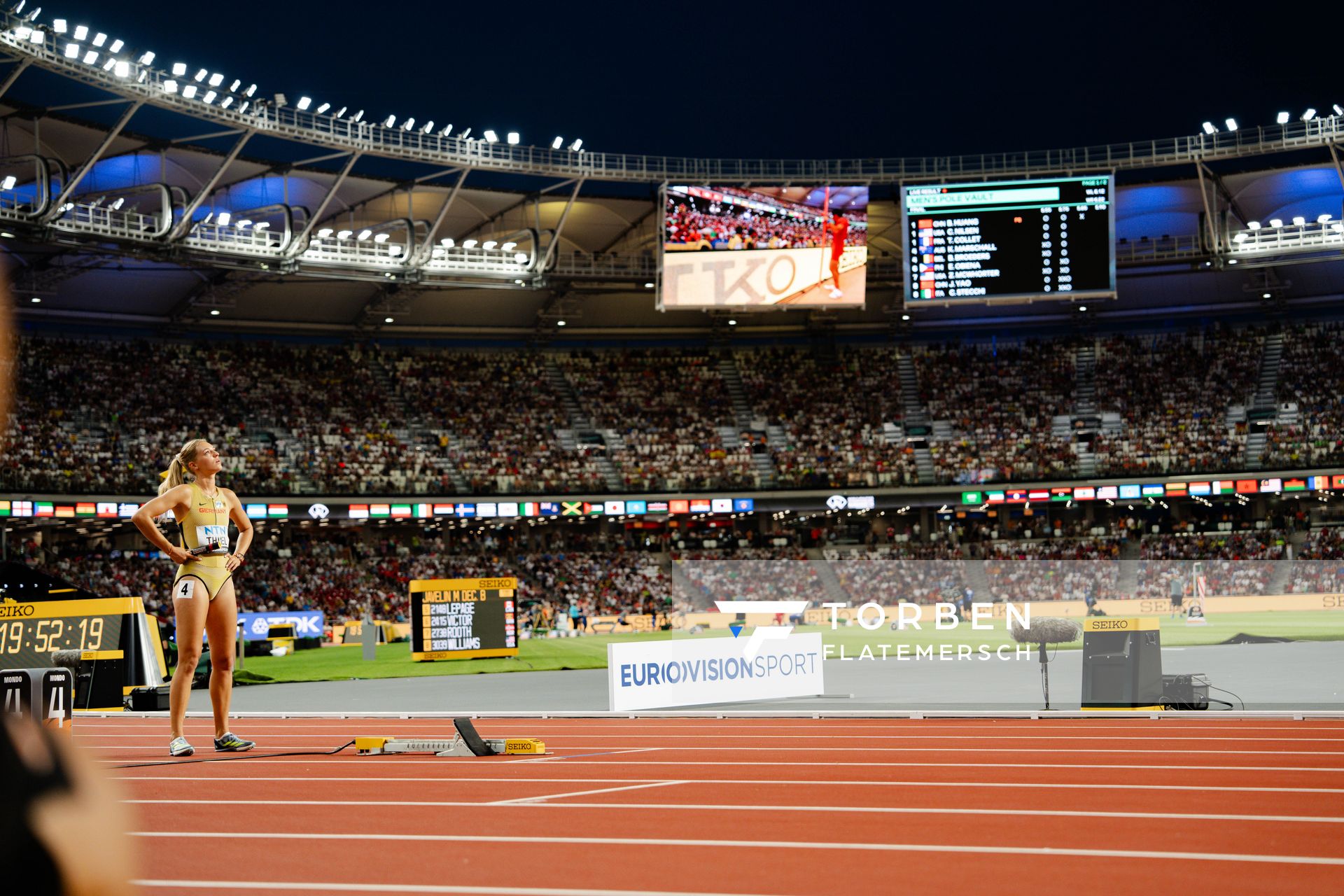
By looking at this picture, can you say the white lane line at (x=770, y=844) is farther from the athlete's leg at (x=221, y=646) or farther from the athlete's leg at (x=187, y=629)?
the athlete's leg at (x=221, y=646)

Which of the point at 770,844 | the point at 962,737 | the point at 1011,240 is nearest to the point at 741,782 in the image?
the point at 770,844

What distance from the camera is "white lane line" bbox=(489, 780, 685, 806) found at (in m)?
6.62

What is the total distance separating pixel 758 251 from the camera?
40.8 meters

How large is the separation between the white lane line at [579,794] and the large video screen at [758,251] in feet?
109

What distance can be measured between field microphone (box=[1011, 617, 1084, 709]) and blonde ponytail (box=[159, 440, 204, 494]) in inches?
321

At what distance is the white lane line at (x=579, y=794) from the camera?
21.7 ft

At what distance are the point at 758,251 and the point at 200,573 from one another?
3309cm

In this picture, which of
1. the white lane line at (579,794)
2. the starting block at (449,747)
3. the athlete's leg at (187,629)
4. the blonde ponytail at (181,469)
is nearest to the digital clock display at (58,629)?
the blonde ponytail at (181,469)

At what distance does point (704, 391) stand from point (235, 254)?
67.9ft

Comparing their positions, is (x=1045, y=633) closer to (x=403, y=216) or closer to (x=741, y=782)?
(x=741, y=782)

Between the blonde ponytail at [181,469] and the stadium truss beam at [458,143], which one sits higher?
the stadium truss beam at [458,143]

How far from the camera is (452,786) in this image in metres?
7.36

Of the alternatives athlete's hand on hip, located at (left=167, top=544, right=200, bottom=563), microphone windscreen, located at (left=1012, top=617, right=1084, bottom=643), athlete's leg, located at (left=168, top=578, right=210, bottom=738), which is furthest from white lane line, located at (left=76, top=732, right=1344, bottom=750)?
microphone windscreen, located at (left=1012, top=617, right=1084, bottom=643)

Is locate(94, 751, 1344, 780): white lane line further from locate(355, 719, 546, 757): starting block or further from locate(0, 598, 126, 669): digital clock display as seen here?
locate(0, 598, 126, 669): digital clock display
